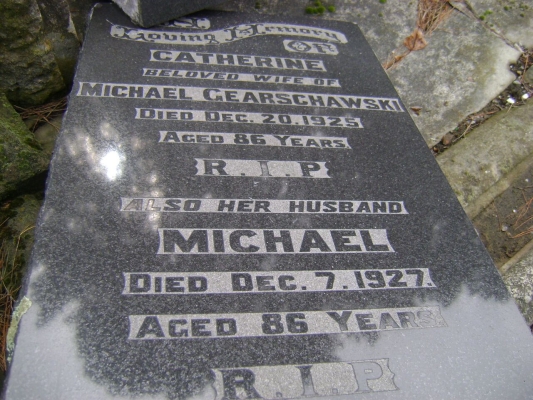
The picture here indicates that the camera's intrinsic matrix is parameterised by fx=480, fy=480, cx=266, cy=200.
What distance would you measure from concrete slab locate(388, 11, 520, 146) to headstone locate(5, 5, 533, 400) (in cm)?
54

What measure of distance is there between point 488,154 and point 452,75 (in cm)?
59

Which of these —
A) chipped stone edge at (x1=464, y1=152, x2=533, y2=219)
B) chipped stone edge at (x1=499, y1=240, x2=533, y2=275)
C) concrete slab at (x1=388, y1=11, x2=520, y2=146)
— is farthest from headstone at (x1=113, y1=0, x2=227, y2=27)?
chipped stone edge at (x1=499, y1=240, x2=533, y2=275)

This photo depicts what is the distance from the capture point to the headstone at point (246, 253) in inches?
58.9

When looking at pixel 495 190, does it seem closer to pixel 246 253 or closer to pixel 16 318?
pixel 246 253

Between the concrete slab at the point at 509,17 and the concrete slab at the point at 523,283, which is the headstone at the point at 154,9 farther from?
the concrete slab at the point at 523,283

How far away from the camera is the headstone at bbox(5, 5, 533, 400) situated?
1.50 m

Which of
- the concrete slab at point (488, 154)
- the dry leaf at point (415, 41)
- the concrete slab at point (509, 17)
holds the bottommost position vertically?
the concrete slab at point (488, 154)

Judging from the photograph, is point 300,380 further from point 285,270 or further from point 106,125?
point 106,125

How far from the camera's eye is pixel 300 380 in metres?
1.51

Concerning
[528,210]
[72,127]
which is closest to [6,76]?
[72,127]

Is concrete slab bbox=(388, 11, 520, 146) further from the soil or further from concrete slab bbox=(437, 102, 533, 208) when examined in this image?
concrete slab bbox=(437, 102, 533, 208)

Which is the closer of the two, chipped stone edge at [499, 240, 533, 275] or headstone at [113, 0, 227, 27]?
chipped stone edge at [499, 240, 533, 275]

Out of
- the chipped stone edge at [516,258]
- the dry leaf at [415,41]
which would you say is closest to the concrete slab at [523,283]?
the chipped stone edge at [516,258]

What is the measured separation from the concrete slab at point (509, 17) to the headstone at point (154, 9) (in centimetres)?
192
